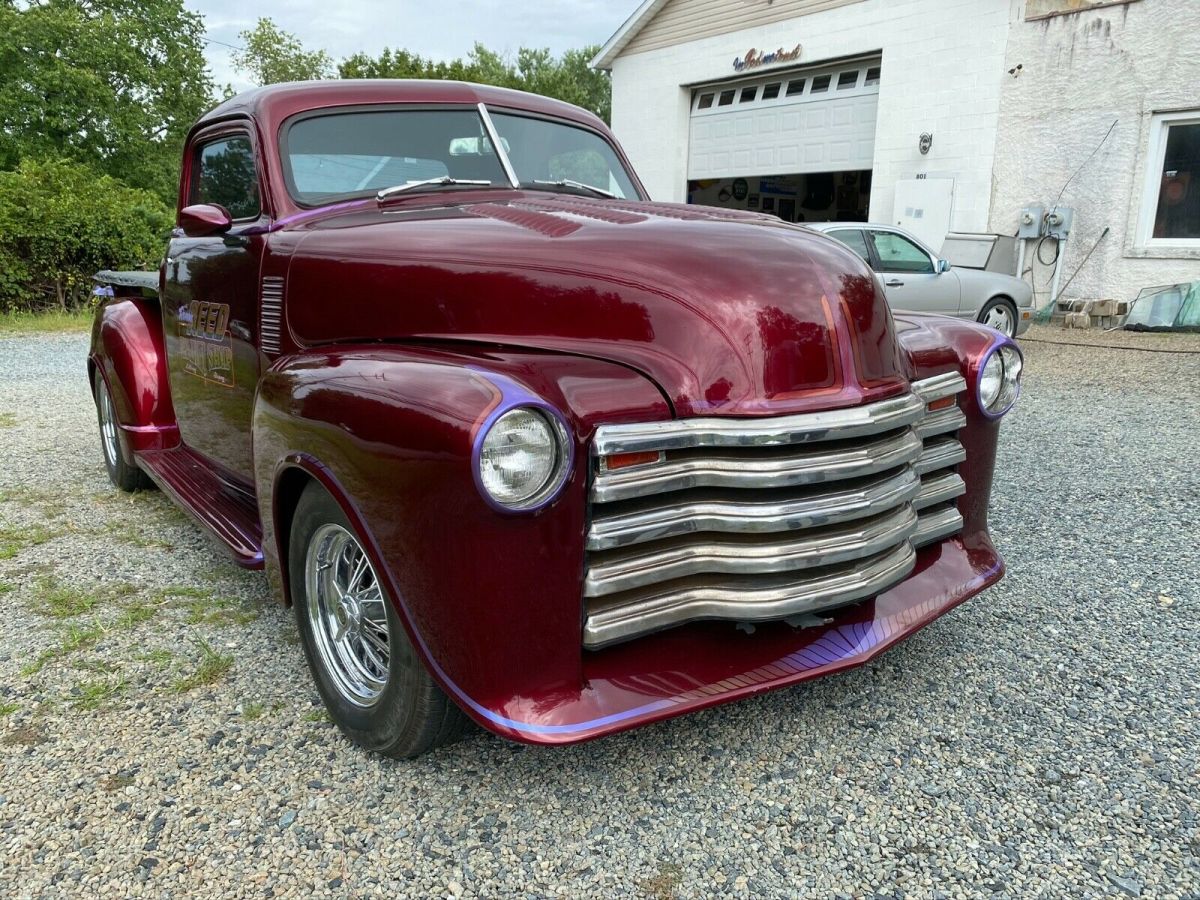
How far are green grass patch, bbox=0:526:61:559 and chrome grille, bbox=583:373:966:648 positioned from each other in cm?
324

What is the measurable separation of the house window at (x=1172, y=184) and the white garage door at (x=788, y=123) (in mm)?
4076

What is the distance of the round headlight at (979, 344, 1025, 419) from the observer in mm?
2744

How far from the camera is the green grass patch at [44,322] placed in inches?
462

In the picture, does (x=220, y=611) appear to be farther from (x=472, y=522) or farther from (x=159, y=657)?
(x=472, y=522)

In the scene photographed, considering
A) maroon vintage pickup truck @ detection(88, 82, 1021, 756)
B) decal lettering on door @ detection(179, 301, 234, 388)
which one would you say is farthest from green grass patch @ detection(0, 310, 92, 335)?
maroon vintage pickup truck @ detection(88, 82, 1021, 756)

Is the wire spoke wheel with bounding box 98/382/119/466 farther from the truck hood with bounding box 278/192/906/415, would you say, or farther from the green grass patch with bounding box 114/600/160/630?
the truck hood with bounding box 278/192/906/415

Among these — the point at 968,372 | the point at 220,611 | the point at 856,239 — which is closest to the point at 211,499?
the point at 220,611

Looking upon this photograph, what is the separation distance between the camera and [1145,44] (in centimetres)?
1086

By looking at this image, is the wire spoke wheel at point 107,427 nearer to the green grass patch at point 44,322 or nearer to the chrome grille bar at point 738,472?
the chrome grille bar at point 738,472

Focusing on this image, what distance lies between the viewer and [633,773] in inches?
87.0

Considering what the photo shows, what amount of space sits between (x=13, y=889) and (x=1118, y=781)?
8.65ft

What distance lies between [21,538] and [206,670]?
190 cm

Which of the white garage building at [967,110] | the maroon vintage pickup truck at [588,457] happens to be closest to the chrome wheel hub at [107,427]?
the maroon vintage pickup truck at [588,457]

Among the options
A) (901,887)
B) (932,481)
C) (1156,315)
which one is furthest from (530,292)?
(1156,315)
